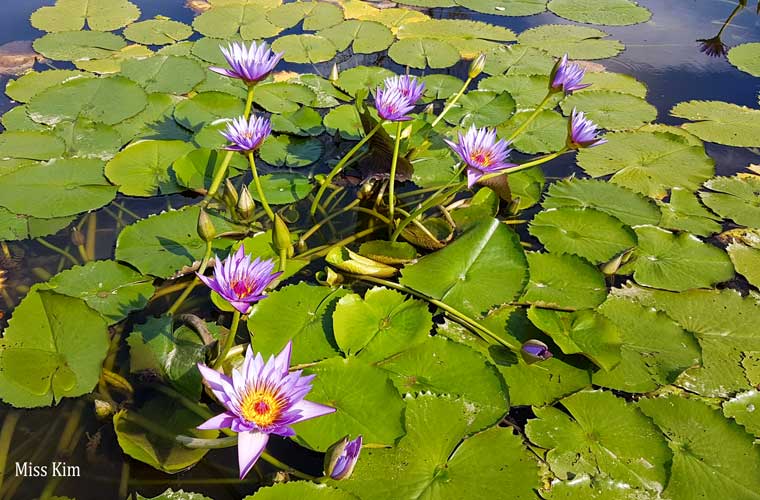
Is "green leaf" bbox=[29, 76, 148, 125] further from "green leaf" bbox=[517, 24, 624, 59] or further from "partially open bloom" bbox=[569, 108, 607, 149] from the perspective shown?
"green leaf" bbox=[517, 24, 624, 59]

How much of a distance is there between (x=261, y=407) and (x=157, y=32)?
4677 millimetres

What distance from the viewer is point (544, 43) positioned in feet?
16.8

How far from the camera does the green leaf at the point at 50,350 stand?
6.76ft

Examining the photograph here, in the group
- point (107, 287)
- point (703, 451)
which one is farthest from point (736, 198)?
point (107, 287)

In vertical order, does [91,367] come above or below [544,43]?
below

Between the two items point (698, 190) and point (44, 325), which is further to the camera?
point (698, 190)

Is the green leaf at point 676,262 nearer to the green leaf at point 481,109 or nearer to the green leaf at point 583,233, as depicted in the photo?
the green leaf at point 583,233

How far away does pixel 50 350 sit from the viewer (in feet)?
7.04

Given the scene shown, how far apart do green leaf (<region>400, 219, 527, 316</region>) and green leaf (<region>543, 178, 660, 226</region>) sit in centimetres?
84

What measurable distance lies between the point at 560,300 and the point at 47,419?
7.67 ft

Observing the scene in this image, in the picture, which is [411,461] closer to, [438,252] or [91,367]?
[438,252]

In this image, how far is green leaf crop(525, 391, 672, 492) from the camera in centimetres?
196

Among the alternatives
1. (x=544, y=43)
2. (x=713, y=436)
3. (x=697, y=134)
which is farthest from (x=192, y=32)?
(x=713, y=436)

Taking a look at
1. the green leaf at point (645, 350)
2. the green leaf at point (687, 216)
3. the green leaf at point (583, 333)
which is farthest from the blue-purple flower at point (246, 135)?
the green leaf at point (687, 216)
